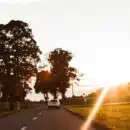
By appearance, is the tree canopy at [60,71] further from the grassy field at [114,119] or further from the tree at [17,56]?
the grassy field at [114,119]

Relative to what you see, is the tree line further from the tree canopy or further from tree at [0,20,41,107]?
the tree canopy

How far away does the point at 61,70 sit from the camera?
119625mm

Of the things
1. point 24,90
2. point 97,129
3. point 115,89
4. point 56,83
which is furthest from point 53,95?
point 97,129

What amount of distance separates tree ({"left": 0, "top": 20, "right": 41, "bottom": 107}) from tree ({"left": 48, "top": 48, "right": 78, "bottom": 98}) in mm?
45832

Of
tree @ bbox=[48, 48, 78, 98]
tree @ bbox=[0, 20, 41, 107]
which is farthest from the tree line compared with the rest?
tree @ bbox=[48, 48, 78, 98]

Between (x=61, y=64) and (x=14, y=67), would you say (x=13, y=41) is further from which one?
(x=61, y=64)

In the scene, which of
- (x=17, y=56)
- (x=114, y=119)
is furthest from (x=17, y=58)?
(x=114, y=119)

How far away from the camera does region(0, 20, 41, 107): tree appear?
70.2 metres

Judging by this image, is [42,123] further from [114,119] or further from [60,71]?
[60,71]

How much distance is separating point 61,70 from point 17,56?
4864cm

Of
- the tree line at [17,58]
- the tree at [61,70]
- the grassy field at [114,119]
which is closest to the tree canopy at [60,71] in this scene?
the tree at [61,70]

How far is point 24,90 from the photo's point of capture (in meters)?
74.6

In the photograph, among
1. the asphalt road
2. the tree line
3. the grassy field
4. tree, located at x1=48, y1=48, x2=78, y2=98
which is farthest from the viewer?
tree, located at x1=48, y1=48, x2=78, y2=98

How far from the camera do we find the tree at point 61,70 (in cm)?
11950
